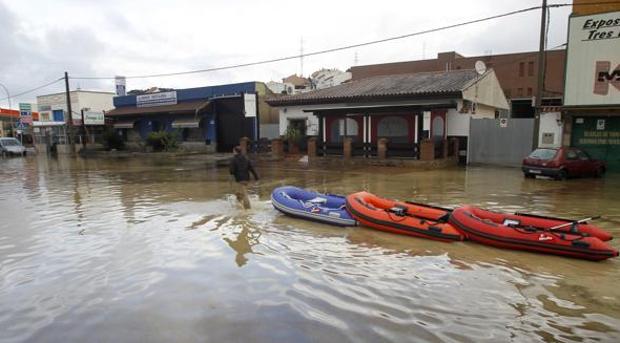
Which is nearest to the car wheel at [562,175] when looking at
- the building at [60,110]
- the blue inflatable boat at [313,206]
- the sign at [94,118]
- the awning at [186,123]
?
the blue inflatable boat at [313,206]

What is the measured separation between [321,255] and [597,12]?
1603 cm

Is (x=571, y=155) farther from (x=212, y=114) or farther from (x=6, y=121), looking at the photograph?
(x=6, y=121)

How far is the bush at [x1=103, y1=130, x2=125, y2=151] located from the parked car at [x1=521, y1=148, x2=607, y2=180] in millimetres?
32618

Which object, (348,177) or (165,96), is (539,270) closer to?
(348,177)

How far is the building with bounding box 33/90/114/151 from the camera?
41.6 metres

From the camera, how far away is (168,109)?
32.7m

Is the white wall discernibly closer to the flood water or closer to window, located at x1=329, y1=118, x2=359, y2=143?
the flood water

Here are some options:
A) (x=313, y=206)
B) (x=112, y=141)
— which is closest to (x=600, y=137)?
(x=313, y=206)

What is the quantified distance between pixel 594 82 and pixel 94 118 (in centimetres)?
3750

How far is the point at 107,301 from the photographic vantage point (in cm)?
524

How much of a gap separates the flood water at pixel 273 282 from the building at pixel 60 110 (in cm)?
3518

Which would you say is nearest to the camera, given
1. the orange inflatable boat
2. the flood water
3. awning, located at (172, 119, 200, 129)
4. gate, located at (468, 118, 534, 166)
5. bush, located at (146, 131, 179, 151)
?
the flood water

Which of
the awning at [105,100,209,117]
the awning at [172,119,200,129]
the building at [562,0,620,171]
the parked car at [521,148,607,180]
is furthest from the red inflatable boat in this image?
the awning at [172,119,200,129]

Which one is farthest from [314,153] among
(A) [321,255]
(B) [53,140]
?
(B) [53,140]
